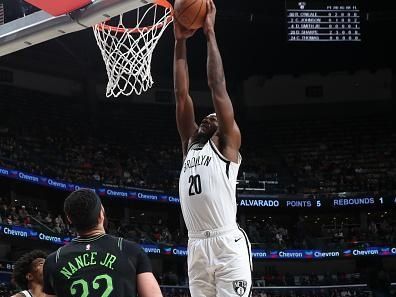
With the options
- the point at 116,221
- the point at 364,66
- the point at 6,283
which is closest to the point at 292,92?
the point at 364,66

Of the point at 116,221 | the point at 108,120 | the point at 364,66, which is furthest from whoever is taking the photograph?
the point at 364,66

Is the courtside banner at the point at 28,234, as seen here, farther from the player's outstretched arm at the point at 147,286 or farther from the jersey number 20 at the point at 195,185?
the player's outstretched arm at the point at 147,286

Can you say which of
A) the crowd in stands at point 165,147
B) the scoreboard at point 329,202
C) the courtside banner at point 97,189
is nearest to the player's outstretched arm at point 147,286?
the courtside banner at point 97,189

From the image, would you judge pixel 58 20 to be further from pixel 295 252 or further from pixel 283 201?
pixel 283 201

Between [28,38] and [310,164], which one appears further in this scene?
[310,164]

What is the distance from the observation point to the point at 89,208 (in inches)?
113

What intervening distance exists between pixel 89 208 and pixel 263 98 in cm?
2499

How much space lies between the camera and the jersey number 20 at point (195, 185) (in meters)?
4.29

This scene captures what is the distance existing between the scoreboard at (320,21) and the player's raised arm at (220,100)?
16.5 metres

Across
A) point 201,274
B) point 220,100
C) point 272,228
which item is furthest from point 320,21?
point 201,274

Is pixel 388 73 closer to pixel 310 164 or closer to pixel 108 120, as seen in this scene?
pixel 310 164

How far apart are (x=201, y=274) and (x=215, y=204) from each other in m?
0.43

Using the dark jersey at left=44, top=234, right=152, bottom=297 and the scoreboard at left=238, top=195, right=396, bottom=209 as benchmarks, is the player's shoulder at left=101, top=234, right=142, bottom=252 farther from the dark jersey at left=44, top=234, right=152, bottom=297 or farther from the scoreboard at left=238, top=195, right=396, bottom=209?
the scoreboard at left=238, top=195, right=396, bottom=209

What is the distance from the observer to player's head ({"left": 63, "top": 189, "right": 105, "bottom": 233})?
2.88 m
